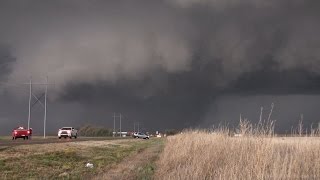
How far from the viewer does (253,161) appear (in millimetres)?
16516

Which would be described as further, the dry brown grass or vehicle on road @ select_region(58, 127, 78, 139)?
vehicle on road @ select_region(58, 127, 78, 139)

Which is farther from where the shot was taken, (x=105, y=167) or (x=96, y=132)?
(x=96, y=132)

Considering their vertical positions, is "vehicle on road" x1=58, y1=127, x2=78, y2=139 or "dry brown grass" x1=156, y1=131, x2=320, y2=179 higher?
"dry brown grass" x1=156, y1=131, x2=320, y2=179

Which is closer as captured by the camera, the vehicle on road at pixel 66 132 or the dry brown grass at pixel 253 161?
the dry brown grass at pixel 253 161

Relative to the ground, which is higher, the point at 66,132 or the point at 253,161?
the point at 253,161

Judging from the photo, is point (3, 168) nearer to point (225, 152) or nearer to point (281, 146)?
point (225, 152)

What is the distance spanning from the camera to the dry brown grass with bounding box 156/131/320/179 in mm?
15469

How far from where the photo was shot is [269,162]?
16.3 m

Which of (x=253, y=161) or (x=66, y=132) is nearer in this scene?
(x=253, y=161)

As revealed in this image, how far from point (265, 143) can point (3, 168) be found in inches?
470

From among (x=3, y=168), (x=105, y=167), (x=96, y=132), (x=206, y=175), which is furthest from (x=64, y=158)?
(x=96, y=132)

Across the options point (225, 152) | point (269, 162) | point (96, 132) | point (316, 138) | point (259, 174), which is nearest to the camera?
point (259, 174)

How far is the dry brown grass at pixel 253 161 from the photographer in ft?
50.8

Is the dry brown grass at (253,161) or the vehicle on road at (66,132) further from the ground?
the dry brown grass at (253,161)
